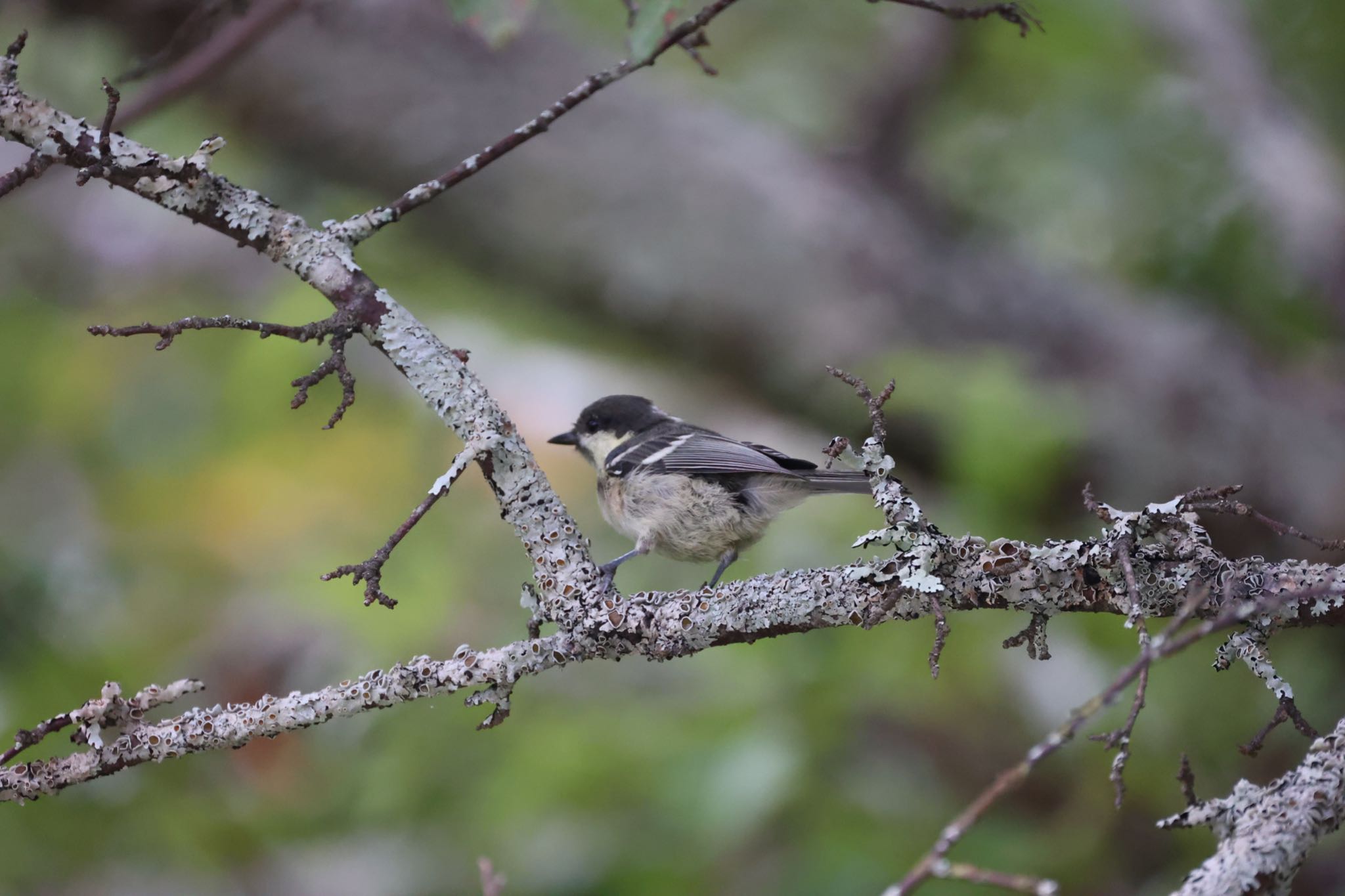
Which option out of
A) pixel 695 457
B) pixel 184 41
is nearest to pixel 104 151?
pixel 184 41

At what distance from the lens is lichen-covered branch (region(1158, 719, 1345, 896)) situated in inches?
63.9

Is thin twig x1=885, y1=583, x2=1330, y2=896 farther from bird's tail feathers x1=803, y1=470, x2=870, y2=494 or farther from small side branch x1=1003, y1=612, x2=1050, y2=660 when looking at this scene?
bird's tail feathers x1=803, y1=470, x2=870, y2=494

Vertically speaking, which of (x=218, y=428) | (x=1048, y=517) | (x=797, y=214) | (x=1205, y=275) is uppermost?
(x=218, y=428)

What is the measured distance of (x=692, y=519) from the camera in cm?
348

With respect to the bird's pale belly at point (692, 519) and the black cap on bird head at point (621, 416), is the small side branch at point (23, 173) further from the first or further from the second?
the black cap on bird head at point (621, 416)

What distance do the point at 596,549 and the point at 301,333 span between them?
4.62 m

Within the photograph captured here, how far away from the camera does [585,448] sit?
4391 mm

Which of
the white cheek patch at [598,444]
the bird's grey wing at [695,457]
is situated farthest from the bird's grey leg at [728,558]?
the white cheek patch at [598,444]

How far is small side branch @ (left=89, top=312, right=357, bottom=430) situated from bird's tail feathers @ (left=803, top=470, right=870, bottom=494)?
1.52 metres

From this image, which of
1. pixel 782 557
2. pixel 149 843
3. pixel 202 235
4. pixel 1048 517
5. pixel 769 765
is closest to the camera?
pixel 769 765

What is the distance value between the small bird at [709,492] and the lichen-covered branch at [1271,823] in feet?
5.04

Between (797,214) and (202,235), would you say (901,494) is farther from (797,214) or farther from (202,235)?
(202,235)

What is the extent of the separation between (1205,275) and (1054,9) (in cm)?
170

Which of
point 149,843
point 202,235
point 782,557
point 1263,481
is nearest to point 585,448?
point 782,557
